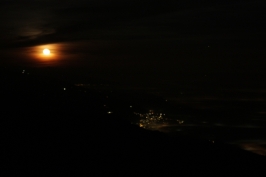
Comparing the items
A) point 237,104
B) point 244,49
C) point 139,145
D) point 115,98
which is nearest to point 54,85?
point 115,98

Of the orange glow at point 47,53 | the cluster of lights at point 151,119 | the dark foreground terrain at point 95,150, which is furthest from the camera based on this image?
the orange glow at point 47,53

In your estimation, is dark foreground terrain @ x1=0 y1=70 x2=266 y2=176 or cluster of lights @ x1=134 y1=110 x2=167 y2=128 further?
cluster of lights @ x1=134 y1=110 x2=167 y2=128

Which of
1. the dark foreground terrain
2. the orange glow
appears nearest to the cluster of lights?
the dark foreground terrain

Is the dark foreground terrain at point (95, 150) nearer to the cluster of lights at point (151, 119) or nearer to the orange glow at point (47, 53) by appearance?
Result: the cluster of lights at point (151, 119)

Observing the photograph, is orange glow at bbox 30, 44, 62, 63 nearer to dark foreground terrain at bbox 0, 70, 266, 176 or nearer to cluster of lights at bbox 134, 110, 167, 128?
cluster of lights at bbox 134, 110, 167, 128

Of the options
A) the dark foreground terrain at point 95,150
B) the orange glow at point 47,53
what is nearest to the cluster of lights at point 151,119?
the dark foreground terrain at point 95,150

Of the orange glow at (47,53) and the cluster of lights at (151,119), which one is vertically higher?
the orange glow at (47,53)
